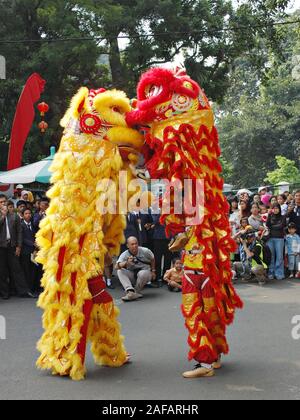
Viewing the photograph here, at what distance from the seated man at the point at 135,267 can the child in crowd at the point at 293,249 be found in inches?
Answer: 102

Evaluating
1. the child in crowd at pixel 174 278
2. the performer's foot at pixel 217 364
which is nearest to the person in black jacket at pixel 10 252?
the child in crowd at pixel 174 278

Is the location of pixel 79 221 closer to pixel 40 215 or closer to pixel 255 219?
pixel 40 215

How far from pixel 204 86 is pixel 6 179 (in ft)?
30.9

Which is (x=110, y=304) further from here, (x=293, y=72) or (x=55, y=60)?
(x=293, y=72)

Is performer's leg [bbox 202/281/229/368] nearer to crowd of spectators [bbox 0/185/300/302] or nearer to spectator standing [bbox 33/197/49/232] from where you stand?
crowd of spectators [bbox 0/185/300/302]

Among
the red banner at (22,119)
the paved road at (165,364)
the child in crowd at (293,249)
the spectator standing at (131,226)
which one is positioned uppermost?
the red banner at (22,119)

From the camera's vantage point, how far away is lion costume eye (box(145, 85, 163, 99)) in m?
4.44

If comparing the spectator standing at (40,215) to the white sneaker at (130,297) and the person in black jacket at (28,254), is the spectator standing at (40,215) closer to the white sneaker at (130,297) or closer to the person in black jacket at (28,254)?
the person in black jacket at (28,254)

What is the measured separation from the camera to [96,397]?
4035 millimetres

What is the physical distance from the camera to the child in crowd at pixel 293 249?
9.98 meters

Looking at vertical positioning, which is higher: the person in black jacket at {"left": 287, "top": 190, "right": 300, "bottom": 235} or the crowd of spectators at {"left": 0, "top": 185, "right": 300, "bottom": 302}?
the person in black jacket at {"left": 287, "top": 190, "right": 300, "bottom": 235}

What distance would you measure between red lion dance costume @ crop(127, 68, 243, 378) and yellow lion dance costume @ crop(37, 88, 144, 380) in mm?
243

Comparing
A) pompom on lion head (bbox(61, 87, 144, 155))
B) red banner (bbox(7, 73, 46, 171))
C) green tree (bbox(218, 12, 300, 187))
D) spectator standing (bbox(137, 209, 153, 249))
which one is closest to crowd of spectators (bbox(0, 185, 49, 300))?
spectator standing (bbox(137, 209, 153, 249))

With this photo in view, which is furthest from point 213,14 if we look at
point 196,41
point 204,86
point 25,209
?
point 25,209
